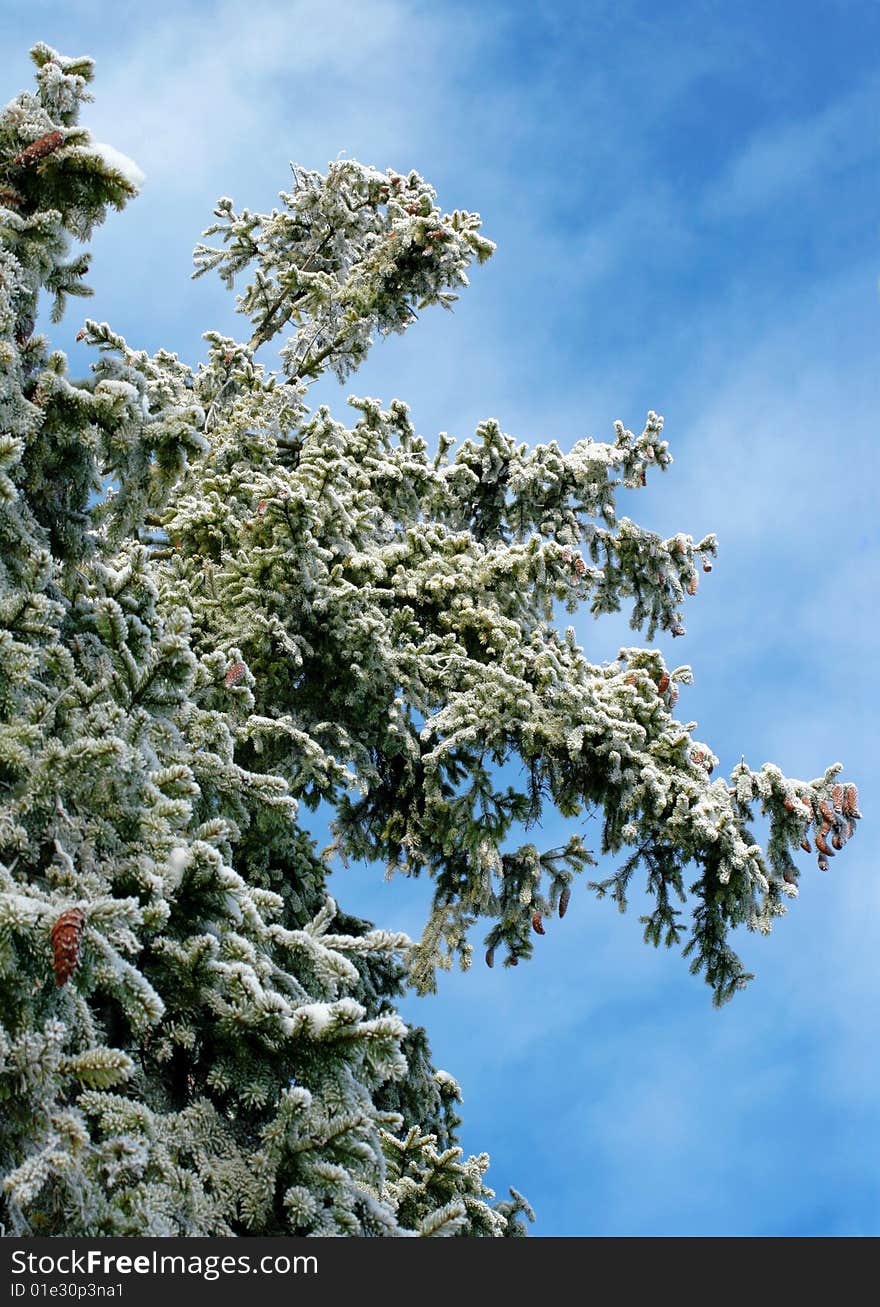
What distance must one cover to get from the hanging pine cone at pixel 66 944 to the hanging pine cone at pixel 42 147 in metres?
3.85

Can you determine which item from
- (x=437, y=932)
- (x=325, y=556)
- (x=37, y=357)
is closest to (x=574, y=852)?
(x=437, y=932)

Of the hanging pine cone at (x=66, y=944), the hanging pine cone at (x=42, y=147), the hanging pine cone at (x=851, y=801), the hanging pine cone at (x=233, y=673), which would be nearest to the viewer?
the hanging pine cone at (x=66, y=944)

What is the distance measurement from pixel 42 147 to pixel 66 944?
3972 millimetres

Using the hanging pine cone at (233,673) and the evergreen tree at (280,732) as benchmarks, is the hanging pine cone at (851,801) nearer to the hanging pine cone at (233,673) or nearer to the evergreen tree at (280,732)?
the evergreen tree at (280,732)

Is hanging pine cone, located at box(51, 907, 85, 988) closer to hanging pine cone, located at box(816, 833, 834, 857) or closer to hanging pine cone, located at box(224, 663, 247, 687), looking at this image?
hanging pine cone, located at box(224, 663, 247, 687)

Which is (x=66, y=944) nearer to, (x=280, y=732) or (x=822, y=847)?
(x=280, y=732)

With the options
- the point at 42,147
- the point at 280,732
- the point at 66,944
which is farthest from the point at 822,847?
the point at 42,147

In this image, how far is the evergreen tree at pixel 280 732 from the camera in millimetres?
4145

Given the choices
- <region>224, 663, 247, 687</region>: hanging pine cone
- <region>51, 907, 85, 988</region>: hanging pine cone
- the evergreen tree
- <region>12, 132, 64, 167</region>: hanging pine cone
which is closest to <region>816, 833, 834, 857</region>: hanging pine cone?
the evergreen tree

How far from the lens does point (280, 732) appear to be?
27.2ft

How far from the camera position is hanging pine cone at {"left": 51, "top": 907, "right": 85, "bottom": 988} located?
11.6ft

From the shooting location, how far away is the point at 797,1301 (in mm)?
4312

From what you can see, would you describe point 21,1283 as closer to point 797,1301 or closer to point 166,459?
point 797,1301

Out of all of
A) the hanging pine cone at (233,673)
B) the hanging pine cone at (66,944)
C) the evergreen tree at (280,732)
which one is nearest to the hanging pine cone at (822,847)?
the evergreen tree at (280,732)
